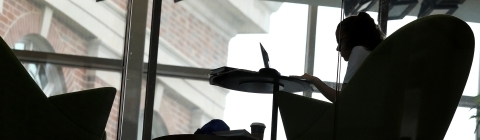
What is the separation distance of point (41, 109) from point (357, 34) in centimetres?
134

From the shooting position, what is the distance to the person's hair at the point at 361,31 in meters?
3.07

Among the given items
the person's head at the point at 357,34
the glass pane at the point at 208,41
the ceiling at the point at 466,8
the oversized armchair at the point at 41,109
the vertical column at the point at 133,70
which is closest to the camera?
the oversized armchair at the point at 41,109

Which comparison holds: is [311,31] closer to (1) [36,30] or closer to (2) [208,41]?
(2) [208,41]

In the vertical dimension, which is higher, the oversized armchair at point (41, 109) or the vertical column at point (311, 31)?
the vertical column at point (311, 31)

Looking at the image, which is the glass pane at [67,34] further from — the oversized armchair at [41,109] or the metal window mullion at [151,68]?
the oversized armchair at [41,109]

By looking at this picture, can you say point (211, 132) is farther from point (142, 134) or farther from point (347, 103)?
point (142, 134)

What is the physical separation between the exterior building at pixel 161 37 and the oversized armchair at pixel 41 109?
198 centimetres

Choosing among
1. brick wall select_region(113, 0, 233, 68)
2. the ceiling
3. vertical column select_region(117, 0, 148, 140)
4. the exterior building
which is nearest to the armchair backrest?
the exterior building

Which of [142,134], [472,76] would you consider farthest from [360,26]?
[472,76]

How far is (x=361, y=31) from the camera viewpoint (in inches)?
126

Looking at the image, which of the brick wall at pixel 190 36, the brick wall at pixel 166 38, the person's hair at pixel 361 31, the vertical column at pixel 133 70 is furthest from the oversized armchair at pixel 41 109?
the brick wall at pixel 190 36

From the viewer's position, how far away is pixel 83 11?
5.05m

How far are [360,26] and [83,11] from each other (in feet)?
8.00

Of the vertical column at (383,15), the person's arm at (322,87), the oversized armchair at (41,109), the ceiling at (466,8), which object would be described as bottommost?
the oversized armchair at (41,109)
